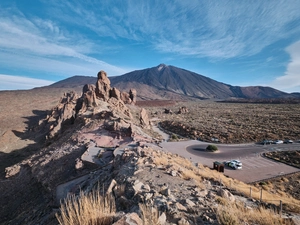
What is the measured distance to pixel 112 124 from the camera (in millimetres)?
22859

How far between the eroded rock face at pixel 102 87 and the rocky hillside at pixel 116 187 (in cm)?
899

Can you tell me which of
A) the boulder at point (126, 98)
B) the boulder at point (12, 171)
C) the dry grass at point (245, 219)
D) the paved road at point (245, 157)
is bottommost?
the boulder at point (12, 171)

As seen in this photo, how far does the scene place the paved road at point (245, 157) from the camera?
17.1m

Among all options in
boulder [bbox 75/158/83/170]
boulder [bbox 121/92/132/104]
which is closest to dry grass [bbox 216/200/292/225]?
boulder [bbox 75/158/83/170]

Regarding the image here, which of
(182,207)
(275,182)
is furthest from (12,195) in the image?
(275,182)

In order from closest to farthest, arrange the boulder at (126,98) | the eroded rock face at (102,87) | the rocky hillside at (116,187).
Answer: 1. the rocky hillside at (116,187)
2. the eroded rock face at (102,87)
3. the boulder at (126,98)

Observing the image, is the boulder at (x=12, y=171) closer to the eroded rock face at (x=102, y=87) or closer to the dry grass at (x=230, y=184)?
the dry grass at (x=230, y=184)

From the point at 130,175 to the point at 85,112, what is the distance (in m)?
24.4

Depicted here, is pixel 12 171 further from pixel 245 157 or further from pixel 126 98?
pixel 126 98

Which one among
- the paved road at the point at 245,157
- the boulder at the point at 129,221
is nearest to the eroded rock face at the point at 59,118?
the paved road at the point at 245,157

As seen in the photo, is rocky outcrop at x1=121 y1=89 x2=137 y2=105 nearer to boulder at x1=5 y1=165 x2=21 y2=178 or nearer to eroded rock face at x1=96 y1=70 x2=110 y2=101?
eroded rock face at x1=96 y1=70 x2=110 y2=101

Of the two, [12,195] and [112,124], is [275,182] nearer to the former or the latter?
[112,124]

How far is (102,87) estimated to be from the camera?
146 ft

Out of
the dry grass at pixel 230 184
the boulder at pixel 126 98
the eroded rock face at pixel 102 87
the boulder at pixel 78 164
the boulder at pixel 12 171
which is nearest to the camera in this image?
the dry grass at pixel 230 184
